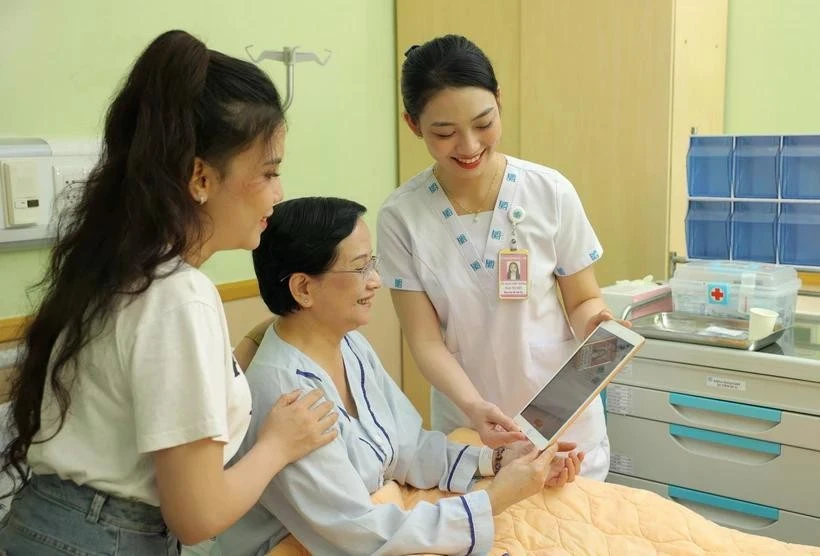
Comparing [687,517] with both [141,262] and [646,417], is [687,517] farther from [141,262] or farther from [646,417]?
[141,262]

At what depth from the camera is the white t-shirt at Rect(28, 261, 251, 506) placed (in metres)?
0.98

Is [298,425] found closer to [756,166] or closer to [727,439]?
[727,439]

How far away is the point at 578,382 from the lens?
1.44 metres

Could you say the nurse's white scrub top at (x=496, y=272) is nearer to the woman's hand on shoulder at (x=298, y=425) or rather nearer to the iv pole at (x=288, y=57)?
the woman's hand on shoulder at (x=298, y=425)

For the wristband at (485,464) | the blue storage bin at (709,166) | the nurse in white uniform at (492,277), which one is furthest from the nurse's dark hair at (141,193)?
the blue storage bin at (709,166)

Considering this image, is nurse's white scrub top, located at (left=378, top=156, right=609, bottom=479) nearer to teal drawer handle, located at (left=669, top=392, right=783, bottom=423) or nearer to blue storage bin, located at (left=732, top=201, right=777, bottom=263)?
teal drawer handle, located at (left=669, top=392, right=783, bottom=423)

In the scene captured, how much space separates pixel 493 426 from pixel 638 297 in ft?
2.51

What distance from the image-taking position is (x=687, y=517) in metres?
1.39

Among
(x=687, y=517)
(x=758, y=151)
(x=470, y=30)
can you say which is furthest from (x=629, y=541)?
(x=470, y=30)

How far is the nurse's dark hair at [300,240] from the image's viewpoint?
140 cm

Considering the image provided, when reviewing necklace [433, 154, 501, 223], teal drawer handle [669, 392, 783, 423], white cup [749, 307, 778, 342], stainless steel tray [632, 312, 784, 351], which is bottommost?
teal drawer handle [669, 392, 783, 423]

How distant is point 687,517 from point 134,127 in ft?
3.51

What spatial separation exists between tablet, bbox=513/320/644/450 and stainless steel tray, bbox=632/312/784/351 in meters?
0.60

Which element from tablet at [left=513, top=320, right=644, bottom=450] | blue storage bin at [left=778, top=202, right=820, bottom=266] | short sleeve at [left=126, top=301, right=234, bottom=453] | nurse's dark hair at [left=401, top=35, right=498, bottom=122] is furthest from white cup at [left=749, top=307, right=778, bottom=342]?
short sleeve at [left=126, top=301, right=234, bottom=453]
